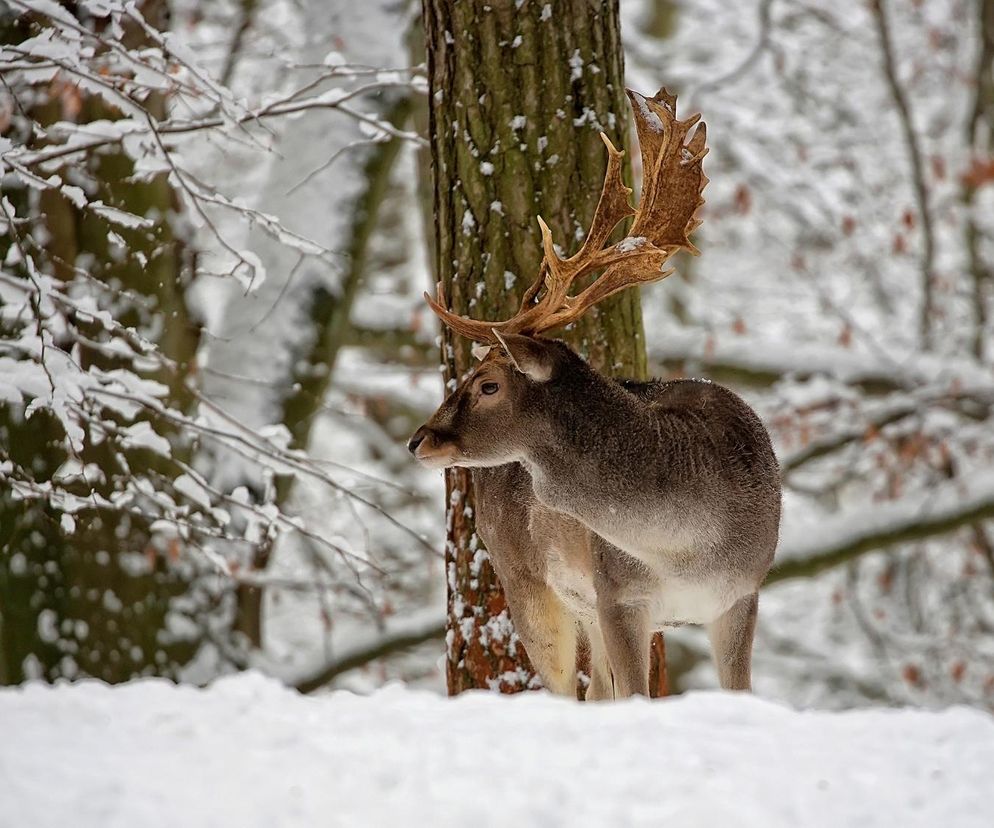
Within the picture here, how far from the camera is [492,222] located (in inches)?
165

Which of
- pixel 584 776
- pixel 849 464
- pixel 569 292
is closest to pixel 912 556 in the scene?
pixel 849 464

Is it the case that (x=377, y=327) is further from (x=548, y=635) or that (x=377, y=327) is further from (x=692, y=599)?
(x=692, y=599)

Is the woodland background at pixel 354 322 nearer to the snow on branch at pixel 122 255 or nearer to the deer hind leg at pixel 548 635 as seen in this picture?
the snow on branch at pixel 122 255

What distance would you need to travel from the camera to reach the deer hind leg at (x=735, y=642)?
366 centimetres

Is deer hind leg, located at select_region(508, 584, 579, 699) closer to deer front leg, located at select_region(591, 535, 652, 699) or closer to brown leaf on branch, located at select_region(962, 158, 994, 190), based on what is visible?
deer front leg, located at select_region(591, 535, 652, 699)

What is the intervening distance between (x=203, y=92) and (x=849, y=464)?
6.54m

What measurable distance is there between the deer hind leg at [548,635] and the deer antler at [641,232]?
0.80 metres

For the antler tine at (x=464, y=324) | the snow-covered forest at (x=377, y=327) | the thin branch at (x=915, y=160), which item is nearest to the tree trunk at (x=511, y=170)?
the snow-covered forest at (x=377, y=327)

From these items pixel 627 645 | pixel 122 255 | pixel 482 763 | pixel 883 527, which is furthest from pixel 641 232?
pixel 883 527

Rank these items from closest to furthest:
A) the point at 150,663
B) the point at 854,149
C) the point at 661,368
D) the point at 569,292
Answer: the point at 569,292, the point at 150,663, the point at 661,368, the point at 854,149

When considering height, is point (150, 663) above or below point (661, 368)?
below

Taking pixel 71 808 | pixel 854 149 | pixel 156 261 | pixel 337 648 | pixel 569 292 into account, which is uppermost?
pixel 854 149

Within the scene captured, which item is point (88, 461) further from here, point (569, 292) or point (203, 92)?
point (569, 292)

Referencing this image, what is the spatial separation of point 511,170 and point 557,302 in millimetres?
684
